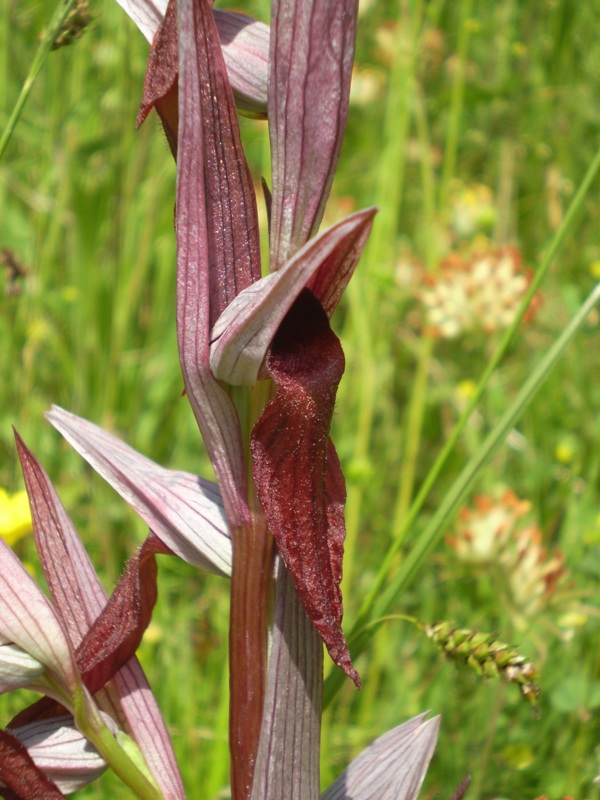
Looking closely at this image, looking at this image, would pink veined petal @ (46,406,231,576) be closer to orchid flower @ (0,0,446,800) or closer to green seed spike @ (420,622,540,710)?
orchid flower @ (0,0,446,800)

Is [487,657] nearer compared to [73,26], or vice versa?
[487,657]

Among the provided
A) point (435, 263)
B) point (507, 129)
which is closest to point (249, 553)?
point (435, 263)

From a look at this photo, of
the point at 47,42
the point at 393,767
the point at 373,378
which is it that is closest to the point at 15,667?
the point at 393,767

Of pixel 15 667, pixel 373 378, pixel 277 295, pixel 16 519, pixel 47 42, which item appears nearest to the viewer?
pixel 277 295

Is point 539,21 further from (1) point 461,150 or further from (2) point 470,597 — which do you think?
(2) point 470,597

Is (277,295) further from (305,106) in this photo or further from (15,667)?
(15,667)

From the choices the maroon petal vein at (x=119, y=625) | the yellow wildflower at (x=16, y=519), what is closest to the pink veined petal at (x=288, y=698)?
the maroon petal vein at (x=119, y=625)
